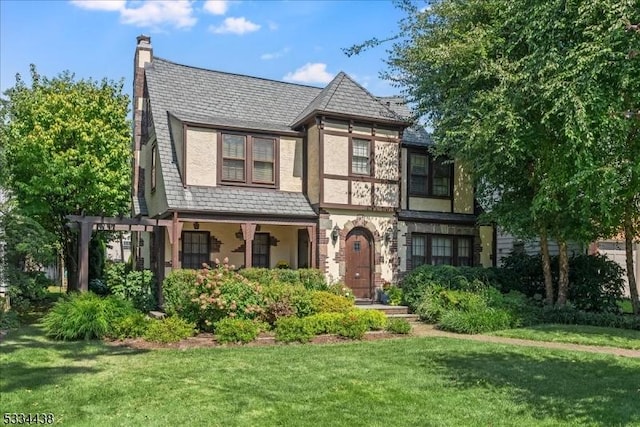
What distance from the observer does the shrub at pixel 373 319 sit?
42.9 ft

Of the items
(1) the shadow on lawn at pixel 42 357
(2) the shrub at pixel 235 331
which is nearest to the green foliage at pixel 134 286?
(1) the shadow on lawn at pixel 42 357

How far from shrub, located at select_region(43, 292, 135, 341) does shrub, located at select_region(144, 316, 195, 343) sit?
1035mm

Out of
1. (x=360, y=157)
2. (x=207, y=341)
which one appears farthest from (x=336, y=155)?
(x=207, y=341)

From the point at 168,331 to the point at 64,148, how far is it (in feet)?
34.2

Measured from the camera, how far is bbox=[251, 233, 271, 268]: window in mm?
18641

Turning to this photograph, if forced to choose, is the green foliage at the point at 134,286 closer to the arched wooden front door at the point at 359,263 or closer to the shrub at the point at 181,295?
the shrub at the point at 181,295

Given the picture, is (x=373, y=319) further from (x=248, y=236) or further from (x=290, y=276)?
(x=248, y=236)

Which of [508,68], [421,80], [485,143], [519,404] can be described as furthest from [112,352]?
[421,80]

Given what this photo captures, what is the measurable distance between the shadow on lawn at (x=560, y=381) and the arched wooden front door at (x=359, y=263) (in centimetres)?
745

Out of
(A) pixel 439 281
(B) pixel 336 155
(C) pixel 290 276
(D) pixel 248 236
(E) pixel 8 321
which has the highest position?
(B) pixel 336 155

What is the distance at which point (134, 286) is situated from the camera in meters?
17.0

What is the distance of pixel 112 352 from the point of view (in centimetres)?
1042

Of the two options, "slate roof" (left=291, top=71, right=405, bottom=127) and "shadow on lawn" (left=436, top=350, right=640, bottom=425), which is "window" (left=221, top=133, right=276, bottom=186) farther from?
"shadow on lawn" (left=436, top=350, right=640, bottom=425)

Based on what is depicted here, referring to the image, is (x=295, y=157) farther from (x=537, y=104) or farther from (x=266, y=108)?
(x=537, y=104)
